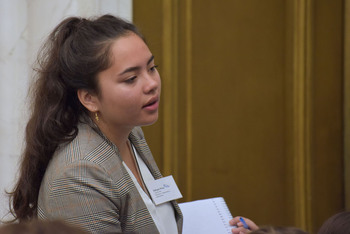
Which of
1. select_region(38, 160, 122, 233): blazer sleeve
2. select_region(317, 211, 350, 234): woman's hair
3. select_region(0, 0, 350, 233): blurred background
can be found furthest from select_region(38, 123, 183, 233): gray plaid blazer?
select_region(0, 0, 350, 233): blurred background

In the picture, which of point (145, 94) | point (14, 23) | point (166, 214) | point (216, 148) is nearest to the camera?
point (145, 94)

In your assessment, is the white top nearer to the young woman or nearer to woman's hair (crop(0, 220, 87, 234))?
the young woman

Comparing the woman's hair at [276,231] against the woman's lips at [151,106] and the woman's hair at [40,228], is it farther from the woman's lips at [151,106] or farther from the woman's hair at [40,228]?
the woman's lips at [151,106]

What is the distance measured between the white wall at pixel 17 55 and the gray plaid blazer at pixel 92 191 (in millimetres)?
813

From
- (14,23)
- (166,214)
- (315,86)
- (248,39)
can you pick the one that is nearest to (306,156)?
(315,86)

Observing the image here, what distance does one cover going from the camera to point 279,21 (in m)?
3.23

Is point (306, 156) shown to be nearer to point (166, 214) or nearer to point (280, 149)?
point (280, 149)

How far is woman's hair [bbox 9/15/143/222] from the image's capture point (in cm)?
197

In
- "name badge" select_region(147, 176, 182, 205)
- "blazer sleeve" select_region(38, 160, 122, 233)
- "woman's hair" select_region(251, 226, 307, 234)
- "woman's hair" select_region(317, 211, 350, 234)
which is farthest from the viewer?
"name badge" select_region(147, 176, 182, 205)

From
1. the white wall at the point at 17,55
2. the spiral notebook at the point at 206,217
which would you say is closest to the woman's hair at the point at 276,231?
the spiral notebook at the point at 206,217

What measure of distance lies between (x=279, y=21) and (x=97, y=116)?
1482mm

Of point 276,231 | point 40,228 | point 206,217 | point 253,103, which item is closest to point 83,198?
point 206,217

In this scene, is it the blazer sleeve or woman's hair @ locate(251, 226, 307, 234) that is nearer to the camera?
woman's hair @ locate(251, 226, 307, 234)

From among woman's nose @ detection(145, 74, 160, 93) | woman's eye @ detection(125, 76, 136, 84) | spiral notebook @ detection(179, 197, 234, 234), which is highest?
woman's eye @ detection(125, 76, 136, 84)
